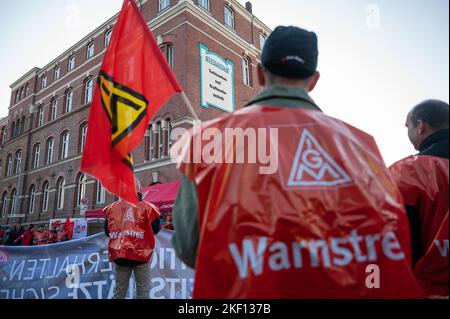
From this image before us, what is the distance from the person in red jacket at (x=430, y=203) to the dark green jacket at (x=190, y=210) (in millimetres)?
955

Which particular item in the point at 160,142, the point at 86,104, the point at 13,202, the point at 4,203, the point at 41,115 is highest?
the point at 41,115

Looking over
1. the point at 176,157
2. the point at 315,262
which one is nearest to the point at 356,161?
the point at 315,262

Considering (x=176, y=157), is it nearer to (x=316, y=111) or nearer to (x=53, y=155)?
(x=316, y=111)

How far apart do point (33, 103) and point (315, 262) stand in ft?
109

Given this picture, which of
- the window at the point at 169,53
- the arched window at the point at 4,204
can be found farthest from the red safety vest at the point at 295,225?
the arched window at the point at 4,204

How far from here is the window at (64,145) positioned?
2377 centimetres

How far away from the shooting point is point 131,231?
4.46 m

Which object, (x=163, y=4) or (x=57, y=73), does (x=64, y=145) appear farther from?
(x=163, y=4)

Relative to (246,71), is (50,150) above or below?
below

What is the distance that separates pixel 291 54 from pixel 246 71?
20550mm

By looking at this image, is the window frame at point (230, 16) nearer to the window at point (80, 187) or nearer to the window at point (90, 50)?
the window at point (90, 50)

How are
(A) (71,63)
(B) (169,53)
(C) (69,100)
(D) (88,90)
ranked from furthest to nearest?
(A) (71,63) → (C) (69,100) → (D) (88,90) → (B) (169,53)

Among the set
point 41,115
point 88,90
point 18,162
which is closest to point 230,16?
point 88,90

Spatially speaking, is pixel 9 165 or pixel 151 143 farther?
pixel 9 165
